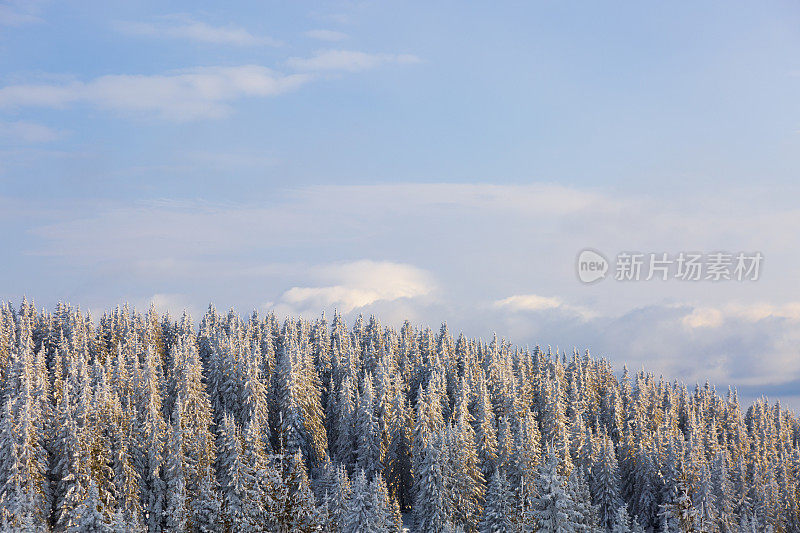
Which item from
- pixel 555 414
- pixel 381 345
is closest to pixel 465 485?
pixel 555 414

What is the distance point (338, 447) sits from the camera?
79.4m

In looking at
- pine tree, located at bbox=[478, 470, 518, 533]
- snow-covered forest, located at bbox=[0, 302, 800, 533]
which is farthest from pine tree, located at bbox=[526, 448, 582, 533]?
pine tree, located at bbox=[478, 470, 518, 533]

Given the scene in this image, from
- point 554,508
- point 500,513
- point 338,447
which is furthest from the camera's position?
point 338,447

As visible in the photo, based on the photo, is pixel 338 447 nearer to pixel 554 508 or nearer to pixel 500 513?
pixel 500 513

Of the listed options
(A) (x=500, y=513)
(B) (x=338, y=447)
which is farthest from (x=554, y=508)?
(B) (x=338, y=447)

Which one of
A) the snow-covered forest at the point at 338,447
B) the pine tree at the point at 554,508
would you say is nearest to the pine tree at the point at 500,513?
the snow-covered forest at the point at 338,447

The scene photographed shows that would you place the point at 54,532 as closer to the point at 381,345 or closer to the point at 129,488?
the point at 129,488

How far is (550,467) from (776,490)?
2125 inches

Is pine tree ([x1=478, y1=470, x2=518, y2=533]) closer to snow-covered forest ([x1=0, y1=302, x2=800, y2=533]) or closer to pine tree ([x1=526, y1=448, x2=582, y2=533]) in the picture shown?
snow-covered forest ([x1=0, y1=302, x2=800, y2=533])

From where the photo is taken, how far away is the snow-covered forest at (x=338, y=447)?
50062mm

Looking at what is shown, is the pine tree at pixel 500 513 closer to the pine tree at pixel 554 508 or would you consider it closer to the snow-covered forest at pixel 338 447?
the snow-covered forest at pixel 338 447

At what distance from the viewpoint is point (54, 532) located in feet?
189

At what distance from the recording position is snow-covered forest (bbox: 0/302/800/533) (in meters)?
50.1

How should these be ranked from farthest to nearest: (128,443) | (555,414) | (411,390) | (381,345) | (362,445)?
(381,345)
(411,390)
(555,414)
(362,445)
(128,443)
